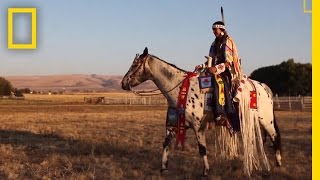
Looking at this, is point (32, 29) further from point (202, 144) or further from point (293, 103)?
point (293, 103)

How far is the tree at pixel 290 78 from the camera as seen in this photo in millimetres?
59866

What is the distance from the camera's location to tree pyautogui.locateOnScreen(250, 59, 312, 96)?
5987 centimetres

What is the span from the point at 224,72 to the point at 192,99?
2.86ft

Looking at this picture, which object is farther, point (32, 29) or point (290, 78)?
point (290, 78)

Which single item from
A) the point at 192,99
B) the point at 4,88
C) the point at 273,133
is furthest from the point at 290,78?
the point at 192,99

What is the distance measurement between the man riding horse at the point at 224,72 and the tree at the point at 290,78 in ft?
172

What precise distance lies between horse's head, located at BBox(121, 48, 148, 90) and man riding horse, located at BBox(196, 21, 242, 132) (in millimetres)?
1148

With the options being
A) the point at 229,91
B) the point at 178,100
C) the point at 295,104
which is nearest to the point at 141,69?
the point at 178,100

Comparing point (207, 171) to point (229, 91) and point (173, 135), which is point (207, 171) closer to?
point (173, 135)

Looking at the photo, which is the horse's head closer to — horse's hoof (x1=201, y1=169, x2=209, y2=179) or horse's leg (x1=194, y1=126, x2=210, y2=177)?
horse's leg (x1=194, y1=126, x2=210, y2=177)

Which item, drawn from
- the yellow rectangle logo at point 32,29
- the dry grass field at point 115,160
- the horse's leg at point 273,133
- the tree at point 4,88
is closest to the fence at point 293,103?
the dry grass field at point 115,160

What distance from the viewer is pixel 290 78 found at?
6062 centimetres

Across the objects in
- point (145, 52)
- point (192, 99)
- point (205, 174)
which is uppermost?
point (145, 52)

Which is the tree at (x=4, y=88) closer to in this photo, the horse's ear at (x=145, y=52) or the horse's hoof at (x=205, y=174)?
the horse's ear at (x=145, y=52)
